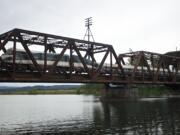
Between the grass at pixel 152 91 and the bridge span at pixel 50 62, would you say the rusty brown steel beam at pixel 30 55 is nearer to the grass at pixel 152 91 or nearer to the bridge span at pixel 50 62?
the bridge span at pixel 50 62

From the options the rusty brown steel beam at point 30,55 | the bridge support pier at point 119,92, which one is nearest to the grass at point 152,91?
the bridge support pier at point 119,92

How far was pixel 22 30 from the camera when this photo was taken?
40.9 metres

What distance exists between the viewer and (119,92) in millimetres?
73938

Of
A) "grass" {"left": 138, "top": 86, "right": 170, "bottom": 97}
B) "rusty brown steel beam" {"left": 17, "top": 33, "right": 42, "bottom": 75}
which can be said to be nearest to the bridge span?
"rusty brown steel beam" {"left": 17, "top": 33, "right": 42, "bottom": 75}

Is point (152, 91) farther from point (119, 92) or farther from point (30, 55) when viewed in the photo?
point (30, 55)

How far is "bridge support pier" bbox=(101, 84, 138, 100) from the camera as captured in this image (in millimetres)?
71500

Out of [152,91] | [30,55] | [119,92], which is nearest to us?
[30,55]

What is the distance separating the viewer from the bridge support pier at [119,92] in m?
71.5

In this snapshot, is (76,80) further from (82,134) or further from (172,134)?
(172,134)

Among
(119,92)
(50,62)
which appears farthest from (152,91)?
(50,62)

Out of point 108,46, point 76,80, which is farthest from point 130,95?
point 76,80

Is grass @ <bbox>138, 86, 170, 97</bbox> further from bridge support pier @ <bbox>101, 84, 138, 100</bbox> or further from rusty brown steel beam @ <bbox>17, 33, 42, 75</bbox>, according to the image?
rusty brown steel beam @ <bbox>17, 33, 42, 75</bbox>

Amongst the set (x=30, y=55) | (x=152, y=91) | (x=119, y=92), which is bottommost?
(x=152, y=91)

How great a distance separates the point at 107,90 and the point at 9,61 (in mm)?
39765
